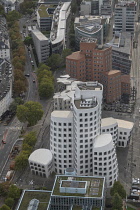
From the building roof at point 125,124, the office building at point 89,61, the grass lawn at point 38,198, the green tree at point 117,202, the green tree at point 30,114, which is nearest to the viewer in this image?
the green tree at point 117,202

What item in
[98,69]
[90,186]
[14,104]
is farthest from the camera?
[98,69]

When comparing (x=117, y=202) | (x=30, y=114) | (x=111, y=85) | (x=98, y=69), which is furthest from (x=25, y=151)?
(x=98, y=69)

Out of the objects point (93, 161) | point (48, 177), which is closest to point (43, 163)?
point (48, 177)

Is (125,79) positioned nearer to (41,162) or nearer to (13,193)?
(41,162)

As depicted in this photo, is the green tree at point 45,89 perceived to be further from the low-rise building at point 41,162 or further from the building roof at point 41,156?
the low-rise building at point 41,162

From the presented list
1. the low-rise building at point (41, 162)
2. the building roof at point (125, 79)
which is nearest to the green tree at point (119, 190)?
the low-rise building at point (41, 162)

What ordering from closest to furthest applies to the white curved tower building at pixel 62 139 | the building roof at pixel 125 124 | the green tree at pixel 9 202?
the green tree at pixel 9 202 < the white curved tower building at pixel 62 139 < the building roof at pixel 125 124
